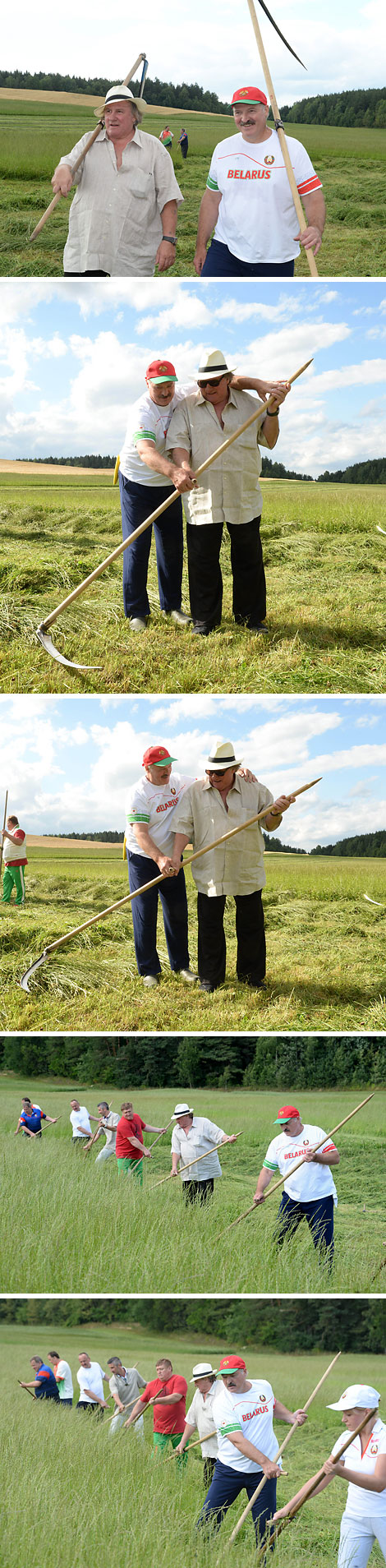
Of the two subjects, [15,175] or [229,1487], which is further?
[15,175]

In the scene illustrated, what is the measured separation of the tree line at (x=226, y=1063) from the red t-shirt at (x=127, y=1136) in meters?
2.18

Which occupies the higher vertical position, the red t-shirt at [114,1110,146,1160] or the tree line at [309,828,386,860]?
the tree line at [309,828,386,860]

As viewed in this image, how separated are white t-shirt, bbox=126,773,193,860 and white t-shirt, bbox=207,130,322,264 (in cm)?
399

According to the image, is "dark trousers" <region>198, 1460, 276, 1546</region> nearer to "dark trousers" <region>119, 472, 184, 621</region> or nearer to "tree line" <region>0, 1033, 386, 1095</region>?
"tree line" <region>0, 1033, 386, 1095</region>

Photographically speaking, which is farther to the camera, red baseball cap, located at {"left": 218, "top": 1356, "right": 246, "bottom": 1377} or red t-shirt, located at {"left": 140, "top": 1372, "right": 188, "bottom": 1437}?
red t-shirt, located at {"left": 140, "top": 1372, "right": 188, "bottom": 1437}

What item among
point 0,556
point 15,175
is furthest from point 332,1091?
point 15,175

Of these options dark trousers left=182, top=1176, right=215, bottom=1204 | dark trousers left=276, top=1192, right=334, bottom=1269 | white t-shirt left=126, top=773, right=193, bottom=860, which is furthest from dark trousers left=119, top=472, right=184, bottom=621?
dark trousers left=276, top=1192, right=334, bottom=1269

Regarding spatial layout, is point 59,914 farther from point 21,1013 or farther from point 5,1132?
point 5,1132

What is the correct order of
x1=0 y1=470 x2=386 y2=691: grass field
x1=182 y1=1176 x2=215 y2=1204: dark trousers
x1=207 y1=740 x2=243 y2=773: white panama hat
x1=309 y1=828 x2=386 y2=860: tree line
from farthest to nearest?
x1=309 y1=828 x2=386 y2=860: tree line, x1=182 y1=1176 x2=215 y2=1204: dark trousers, x1=0 y1=470 x2=386 y2=691: grass field, x1=207 y1=740 x2=243 y2=773: white panama hat

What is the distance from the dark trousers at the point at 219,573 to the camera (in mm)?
9039

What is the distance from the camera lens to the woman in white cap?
9656mm

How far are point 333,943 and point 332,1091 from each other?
2.73 m

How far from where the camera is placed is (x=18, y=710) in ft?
34.4

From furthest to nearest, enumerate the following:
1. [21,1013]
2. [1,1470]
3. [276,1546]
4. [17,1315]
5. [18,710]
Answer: [17,1315] < [18,710] < [21,1013] < [1,1470] < [276,1546]
